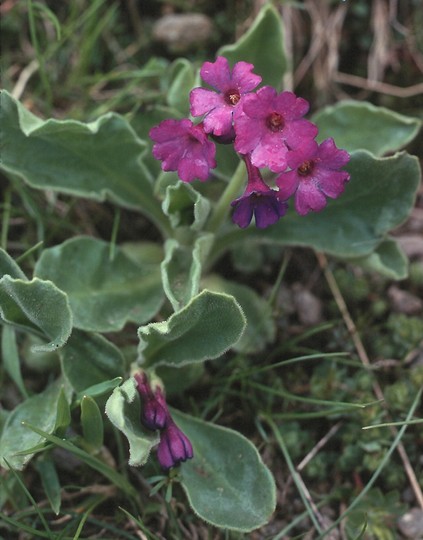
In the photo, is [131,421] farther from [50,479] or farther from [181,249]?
[181,249]

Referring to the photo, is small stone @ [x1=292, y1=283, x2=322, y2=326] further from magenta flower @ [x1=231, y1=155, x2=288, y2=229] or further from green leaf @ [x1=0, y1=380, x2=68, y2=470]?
green leaf @ [x1=0, y1=380, x2=68, y2=470]

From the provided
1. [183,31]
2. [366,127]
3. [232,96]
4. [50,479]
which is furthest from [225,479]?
[183,31]

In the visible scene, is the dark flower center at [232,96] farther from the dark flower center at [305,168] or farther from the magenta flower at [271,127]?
the dark flower center at [305,168]

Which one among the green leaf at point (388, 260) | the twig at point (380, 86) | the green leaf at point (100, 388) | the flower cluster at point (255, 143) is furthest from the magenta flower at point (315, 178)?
the twig at point (380, 86)

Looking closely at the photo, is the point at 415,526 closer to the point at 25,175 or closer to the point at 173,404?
the point at 173,404

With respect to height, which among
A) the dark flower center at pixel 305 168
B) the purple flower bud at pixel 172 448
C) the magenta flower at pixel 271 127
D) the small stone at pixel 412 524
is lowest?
the small stone at pixel 412 524

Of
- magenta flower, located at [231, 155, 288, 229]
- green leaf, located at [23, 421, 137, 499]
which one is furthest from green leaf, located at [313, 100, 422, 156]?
green leaf, located at [23, 421, 137, 499]
